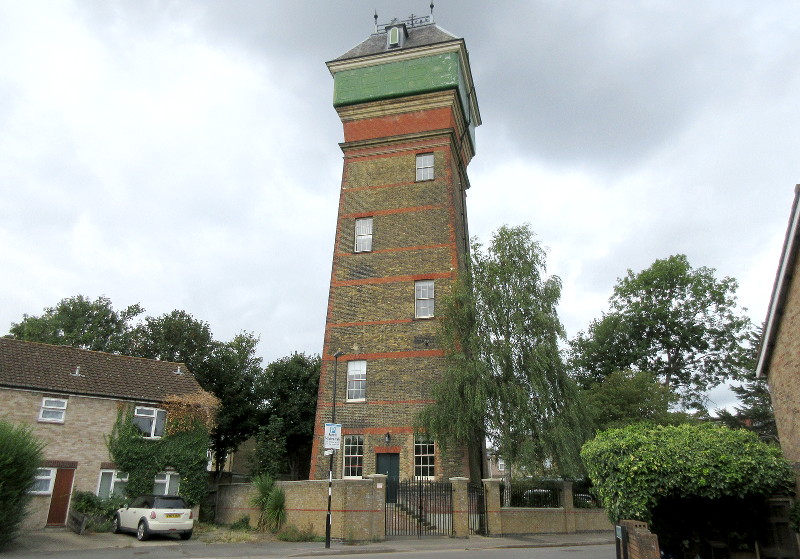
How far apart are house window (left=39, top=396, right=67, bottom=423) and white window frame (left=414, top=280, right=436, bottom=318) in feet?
46.4

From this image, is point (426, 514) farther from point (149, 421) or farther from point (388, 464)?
point (149, 421)

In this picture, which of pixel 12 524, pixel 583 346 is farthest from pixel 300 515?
pixel 583 346

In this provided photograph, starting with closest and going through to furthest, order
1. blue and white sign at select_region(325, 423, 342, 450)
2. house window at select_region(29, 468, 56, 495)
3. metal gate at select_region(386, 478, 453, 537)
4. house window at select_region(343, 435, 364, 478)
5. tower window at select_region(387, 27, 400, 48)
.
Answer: blue and white sign at select_region(325, 423, 342, 450), metal gate at select_region(386, 478, 453, 537), house window at select_region(29, 468, 56, 495), house window at select_region(343, 435, 364, 478), tower window at select_region(387, 27, 400, 48)

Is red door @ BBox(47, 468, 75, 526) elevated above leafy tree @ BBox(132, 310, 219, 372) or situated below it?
below

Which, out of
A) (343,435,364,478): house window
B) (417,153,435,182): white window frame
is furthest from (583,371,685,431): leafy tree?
(417,153,435,182): white window frame

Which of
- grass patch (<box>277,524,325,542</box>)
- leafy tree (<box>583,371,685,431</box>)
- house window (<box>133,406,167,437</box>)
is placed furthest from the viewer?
leafy tree (<box>583,371,685,431</box>)

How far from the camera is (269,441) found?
3003cm

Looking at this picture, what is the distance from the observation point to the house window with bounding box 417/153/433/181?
94.2ft

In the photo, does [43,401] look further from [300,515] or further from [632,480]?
[632,480]

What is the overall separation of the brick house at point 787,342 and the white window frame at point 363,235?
688 inches

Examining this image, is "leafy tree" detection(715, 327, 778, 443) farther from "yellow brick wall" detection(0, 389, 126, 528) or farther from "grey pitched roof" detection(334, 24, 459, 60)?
"yellow brick wall" detection(0, 389, 126, 528)

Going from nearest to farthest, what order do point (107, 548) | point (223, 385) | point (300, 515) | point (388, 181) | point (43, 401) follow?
point (107, 548) < point (300, 515) < point (43, 401) < point (388, 181) < point (223, 385)

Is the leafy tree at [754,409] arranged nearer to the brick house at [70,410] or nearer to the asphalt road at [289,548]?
the asphalt road at [289,548]

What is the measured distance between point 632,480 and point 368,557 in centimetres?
693
